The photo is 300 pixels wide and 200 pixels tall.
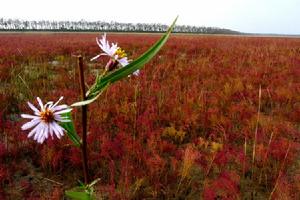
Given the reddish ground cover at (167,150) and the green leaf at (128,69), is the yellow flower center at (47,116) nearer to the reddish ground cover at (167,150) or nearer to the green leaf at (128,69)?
the green leaf at (128,69)

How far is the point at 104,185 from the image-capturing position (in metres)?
2.78

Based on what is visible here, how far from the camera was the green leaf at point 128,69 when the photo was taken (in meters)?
0.93

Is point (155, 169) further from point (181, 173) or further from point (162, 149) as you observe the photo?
point (162, 149)

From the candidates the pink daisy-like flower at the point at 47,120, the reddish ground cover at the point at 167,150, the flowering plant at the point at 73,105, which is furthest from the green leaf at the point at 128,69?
the reddish ground cover at the point at 167,150

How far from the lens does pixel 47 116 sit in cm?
102

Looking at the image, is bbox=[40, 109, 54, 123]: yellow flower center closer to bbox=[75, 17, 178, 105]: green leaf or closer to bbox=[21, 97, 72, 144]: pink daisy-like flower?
bbox=[21, 97, 72, 144]: pink daisy-like flower

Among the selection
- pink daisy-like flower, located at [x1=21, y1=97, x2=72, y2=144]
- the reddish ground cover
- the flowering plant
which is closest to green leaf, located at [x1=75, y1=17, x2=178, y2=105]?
the flowering plant

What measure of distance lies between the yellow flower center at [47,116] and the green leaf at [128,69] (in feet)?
0.44

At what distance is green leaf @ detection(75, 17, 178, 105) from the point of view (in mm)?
930

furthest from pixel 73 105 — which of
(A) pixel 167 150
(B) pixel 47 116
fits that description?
(A) pixel 167 150

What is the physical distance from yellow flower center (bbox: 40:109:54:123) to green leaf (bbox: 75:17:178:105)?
0.13m

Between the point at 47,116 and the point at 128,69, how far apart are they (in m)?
0.31

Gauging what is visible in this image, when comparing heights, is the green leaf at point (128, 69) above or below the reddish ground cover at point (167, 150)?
above

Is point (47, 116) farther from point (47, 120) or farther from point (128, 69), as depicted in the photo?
point (128, 69)
